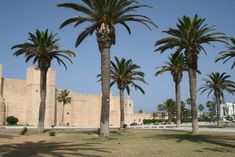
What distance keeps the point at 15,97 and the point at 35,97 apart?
388cm

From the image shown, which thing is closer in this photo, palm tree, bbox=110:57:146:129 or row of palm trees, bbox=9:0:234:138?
row of palm trees, bbox=9:0:234:138

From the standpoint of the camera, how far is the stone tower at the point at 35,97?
6462cm

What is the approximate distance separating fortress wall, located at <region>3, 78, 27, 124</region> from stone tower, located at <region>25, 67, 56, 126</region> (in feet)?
3.06

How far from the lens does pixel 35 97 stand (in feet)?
213

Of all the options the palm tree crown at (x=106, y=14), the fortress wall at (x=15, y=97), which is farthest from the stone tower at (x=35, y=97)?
the palm tree crown at (x=106, y=14)

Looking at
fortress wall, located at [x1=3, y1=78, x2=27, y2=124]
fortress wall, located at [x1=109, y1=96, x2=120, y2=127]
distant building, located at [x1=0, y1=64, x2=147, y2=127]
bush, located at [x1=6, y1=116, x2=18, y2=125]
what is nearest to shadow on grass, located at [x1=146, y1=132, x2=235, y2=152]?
distant building, located at [x1=0, y1=64, x2=147, y2=127]

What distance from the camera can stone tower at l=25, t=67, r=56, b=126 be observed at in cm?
6462

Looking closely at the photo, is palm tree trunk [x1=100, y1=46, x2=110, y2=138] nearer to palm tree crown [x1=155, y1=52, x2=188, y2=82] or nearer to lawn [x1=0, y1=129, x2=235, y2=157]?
lawn [x1=0, y1=129, x2=235, y2=157]

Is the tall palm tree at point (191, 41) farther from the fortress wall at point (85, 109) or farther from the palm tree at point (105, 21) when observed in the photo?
the fortress wall at point (85, 109)

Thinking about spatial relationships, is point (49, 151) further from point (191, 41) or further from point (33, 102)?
point (33, 102)

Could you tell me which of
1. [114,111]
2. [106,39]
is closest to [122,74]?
[106,39]

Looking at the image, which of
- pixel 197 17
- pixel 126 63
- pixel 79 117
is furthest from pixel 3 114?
pixel 197 17

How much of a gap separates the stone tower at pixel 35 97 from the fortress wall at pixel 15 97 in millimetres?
932

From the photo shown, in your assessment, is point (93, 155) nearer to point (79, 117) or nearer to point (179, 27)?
point (179, 27)
